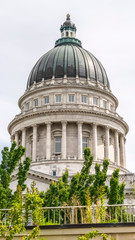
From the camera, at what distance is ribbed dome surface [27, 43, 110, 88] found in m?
66.4

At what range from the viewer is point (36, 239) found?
1499 centimetres

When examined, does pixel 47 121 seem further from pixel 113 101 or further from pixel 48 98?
pixel 113 101

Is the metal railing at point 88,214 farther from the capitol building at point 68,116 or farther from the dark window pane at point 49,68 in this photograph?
the dark window pane at point 49,68

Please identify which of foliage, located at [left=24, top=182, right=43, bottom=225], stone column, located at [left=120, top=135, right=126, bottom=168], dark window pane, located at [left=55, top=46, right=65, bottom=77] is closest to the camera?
foliage, located at [left=24, top=182, right=43, bottom=225]

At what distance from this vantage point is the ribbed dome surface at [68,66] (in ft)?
218

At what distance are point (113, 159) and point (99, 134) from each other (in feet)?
14.2

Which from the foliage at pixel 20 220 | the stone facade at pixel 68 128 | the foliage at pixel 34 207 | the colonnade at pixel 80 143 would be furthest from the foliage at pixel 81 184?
the colonnade at pixel 80 143

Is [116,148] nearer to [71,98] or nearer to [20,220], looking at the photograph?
[71,98]

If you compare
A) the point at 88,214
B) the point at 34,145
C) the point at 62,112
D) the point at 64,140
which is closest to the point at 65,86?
the point at 62,112

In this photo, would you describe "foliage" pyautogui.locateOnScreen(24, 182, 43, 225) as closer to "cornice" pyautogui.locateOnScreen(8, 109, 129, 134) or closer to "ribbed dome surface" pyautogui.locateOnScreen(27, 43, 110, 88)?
"cornice" pyautogui.locateOnScreen(8, 109, 129, 134)

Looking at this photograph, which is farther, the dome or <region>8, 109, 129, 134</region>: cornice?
the dome

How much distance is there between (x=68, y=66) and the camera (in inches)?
2623

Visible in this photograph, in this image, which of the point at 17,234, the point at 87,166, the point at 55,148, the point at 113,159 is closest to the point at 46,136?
the point at 55,148

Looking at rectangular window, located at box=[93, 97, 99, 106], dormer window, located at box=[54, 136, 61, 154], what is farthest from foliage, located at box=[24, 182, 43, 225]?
rectangular window, located at box=[93, 97, 99, 106]
